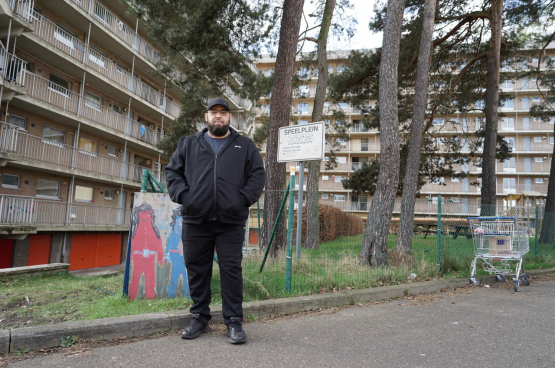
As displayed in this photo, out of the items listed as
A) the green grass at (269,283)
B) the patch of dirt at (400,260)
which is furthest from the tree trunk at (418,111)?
the patch of dirt at (400,260)

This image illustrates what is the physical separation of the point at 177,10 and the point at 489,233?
10.4 meters

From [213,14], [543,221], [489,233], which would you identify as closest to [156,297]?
[489,233]

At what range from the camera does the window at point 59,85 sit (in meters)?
19.8

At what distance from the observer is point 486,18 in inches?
605

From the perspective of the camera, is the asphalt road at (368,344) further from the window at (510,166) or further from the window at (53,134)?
the window at (510,166)

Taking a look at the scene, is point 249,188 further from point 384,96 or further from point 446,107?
point 446,107

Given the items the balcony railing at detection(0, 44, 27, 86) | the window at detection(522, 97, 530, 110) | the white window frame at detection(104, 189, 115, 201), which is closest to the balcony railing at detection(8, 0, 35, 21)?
the balcony railing at detection(0, 44, 27, 86)

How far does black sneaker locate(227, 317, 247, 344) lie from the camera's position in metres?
3.32

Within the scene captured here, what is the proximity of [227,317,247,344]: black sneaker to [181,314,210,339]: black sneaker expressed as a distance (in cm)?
30

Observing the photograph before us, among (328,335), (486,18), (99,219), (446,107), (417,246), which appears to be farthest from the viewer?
(99,219)

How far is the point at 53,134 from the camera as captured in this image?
20.2 metres

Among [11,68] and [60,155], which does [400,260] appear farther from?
[60,155]

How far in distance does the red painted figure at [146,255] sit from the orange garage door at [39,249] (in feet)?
53.9

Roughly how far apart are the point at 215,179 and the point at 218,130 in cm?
52
